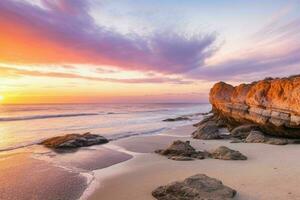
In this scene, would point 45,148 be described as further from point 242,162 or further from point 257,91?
point 257,91

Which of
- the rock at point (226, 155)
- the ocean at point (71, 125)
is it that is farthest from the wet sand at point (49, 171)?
the rock at point (226, 155)

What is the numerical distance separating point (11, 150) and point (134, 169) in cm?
950

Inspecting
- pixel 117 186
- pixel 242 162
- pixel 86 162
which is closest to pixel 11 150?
pixel 86 162

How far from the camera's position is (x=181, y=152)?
15.4 meters

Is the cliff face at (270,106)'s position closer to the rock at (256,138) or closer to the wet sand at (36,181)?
the rock at (256,138)

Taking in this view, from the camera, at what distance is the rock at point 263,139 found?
58.3 ft

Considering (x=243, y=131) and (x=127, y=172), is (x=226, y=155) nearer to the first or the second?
(x=127, y=172)

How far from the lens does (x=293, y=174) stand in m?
10.1

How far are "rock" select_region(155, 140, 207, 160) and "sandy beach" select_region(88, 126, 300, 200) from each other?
1.61 ft

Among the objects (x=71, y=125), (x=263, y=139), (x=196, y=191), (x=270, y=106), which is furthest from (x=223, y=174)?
(x=71, y=125)

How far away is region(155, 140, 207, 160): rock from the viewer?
14656 mm

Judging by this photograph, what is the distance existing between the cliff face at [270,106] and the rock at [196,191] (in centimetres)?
1090

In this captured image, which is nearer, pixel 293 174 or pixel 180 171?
pixel 293 174

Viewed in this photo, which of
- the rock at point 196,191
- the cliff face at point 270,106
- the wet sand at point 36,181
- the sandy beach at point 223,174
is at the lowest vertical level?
the wet sand at point 36,181
